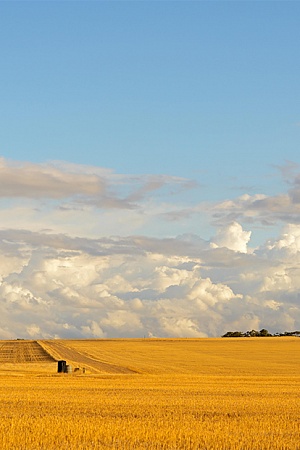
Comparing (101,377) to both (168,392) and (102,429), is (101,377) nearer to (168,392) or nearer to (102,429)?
(168,392)

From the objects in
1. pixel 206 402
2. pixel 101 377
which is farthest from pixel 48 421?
pixel 101 377

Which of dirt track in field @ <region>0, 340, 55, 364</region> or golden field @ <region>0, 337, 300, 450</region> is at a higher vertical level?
dirt track in field @ <region>0, 340, 55, 364</region>

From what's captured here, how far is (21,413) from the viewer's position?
2733 cm

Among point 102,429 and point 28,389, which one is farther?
point 28,389

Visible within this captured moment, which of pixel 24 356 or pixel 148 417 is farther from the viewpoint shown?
pixel 24 356

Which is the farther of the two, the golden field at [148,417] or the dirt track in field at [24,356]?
the dirt track in field at [24,356]

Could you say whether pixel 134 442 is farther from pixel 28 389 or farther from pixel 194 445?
pixel 28 389

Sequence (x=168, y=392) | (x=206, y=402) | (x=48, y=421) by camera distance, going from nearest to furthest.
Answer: (x=48, y=421)
(x=206, y=402)
(x=168, y=392)

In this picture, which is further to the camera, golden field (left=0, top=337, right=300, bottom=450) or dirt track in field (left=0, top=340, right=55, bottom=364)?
dirt track in field (left=0, top=340, right=55, bottom=364)

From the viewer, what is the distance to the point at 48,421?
2406cm

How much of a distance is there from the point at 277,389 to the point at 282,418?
1752 centimetres

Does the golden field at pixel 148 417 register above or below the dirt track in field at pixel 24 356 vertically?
below

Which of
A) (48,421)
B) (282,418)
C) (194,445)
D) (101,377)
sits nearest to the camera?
(194,445)

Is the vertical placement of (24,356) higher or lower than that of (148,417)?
higher
